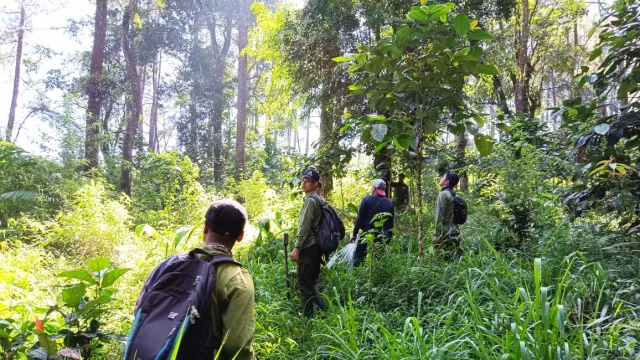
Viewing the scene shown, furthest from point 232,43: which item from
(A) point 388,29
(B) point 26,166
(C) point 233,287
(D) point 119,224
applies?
(C) point 233,287

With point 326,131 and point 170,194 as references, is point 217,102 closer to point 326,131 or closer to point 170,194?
point 170,194

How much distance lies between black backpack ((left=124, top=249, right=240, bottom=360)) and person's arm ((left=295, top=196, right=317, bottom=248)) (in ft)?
7.66

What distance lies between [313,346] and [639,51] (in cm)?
339

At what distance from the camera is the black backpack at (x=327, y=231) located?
403 centimetres

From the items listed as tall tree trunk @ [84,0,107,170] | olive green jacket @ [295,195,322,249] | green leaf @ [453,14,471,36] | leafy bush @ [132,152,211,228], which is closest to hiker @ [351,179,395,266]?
olive green jacket @ [295,195,322,249]

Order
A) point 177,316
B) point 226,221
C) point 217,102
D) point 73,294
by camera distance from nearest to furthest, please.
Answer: point 177,316, point 226,221, point 73,294, point 217,102

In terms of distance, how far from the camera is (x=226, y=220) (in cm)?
186

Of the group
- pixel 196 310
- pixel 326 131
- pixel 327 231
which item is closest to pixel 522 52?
pixel 326 131

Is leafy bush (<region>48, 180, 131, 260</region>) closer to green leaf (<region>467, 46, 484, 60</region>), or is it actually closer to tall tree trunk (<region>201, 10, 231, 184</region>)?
green leaf (<region>467, 46, 484, 60</region>)

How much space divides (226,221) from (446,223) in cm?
358

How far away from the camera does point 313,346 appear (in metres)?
3.20

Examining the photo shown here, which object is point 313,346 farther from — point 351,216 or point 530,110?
point 530,110

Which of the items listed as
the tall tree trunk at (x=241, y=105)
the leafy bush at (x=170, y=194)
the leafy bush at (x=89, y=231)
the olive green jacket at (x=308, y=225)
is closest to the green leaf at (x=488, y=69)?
the olive green jacket at (x=308, y=225)

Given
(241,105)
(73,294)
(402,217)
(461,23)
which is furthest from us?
(241,105)
